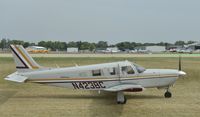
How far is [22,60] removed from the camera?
17.5 m

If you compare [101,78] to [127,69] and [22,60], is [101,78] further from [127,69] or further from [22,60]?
[22,60]

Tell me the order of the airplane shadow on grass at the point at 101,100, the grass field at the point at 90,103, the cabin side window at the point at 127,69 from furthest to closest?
the cabin side window at the point at 127,69 < the airplane shadow on grass at the point at 101,100 < the grass field at the point at 90,103

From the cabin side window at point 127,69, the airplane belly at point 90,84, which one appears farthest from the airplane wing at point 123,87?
the cabin side window at point 127,69

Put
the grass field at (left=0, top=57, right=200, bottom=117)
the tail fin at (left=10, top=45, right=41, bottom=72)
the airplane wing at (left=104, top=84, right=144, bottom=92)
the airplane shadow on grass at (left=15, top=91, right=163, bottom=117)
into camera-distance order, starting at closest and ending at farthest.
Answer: the grass field at (left=0, top=57, right=200, bottom=117)
the airplane shadow on grass at (left=15, top=91, right=163, bottom=117)
the airplane wing at (left=104, top=84, right=144, bottom=92)
the tail fin at (left=10, top=45, right=41, bottom=72)

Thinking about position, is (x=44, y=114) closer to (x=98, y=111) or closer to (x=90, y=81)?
(x=98, y=111)

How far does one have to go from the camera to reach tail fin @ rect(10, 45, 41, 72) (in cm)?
1738

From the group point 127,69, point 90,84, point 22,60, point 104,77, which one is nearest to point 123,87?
point 127,69

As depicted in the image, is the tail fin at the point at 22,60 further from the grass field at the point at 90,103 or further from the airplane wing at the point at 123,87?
the airplane wing at the point at 123,87

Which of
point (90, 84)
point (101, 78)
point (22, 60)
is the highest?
point (22, 60)

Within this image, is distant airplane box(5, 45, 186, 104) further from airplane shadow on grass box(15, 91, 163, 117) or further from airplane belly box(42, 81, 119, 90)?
airplane shadow on grass box(15, 91, 163, 117)

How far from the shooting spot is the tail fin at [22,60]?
684 inches

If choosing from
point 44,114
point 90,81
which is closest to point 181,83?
point 90,81

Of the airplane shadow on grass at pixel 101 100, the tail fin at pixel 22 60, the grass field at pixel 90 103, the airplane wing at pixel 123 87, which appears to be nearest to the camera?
the grass field at pixel 90 103

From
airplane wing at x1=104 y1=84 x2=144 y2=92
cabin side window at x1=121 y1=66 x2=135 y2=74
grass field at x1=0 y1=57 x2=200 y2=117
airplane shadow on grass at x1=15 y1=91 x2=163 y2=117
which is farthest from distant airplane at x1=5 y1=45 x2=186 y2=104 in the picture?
grass field at x1=0 y1=57 x2=200 y2=117
